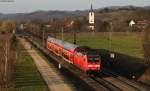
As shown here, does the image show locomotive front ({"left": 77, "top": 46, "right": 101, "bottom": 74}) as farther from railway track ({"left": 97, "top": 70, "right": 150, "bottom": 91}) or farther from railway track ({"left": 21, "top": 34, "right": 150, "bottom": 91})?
railway track ({"left": 97, "top": 70, "right": 150, "bottom": 91})

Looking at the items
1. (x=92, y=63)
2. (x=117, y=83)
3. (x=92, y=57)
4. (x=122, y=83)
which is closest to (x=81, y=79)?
(x=92, y=63)

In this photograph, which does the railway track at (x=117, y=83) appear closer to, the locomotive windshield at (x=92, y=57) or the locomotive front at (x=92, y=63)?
the locomotive front at (x=92, y=63)

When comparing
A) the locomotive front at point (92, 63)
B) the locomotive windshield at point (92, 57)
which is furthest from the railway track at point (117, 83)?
the locomotive windshield at point (92, 57)

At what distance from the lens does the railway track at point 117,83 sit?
41.8 meters

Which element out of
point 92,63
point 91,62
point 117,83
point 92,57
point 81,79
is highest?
point 92,57

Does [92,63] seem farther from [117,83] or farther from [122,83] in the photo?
[122,83]

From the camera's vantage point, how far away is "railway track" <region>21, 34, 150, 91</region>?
1645 inches

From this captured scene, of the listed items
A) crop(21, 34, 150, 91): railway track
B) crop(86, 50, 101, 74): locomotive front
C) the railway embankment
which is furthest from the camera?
crop(86, 50, 101, 74): locomotive front

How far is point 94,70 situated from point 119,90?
339 inches

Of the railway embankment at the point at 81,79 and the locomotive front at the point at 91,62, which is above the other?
the locomotive front at the point at 91,62

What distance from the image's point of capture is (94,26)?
197875 mm

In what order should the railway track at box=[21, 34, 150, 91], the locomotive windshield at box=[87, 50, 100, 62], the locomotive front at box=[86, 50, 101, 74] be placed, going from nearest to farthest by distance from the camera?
the railway track at box=[21, 34, 150, 91], the locomotive front at box=[86, 50, 101, 74], the locomotive windshield at box=[87, 50, 100, 62]

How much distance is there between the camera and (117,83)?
46.0m

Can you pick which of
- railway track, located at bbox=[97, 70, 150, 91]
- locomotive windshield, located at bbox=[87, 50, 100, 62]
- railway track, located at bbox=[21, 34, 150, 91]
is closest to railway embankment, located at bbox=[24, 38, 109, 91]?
railway track, located at bbox=[21, 34, 150, 91]
